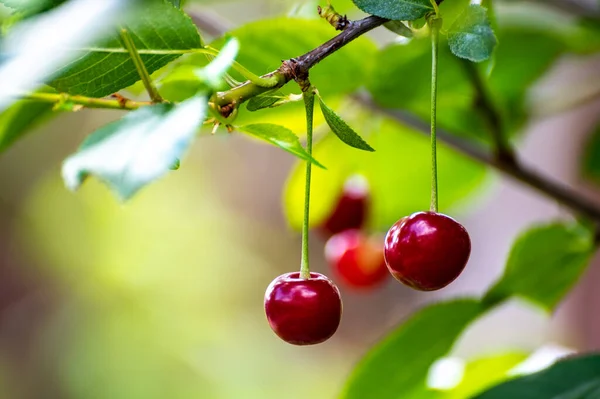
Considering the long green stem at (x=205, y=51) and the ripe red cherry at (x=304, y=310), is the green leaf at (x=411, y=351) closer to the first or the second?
the ripe red cherry at (x=304, y=310)

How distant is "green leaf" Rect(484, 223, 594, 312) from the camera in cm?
69

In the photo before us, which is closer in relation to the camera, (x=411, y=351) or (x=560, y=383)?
(x=560, y=383)

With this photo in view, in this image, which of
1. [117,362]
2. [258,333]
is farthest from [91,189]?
[258,333]

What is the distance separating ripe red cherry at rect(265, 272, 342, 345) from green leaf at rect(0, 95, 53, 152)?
26cm

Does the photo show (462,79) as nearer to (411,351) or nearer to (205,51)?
(411,351)

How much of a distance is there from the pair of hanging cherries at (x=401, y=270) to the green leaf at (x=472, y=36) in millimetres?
16

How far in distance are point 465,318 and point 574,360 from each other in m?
0.12

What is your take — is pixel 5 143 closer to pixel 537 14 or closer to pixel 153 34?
pixel 153 34

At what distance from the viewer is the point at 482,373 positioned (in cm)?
78

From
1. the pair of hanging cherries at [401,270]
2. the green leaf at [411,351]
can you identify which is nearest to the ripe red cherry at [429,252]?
the pair of hanging cherries at [401,270]

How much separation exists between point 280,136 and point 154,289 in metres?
2.99

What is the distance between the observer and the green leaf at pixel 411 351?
673mm

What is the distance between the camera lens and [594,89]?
94cm

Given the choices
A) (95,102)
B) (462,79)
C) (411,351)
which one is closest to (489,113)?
(462,79)
